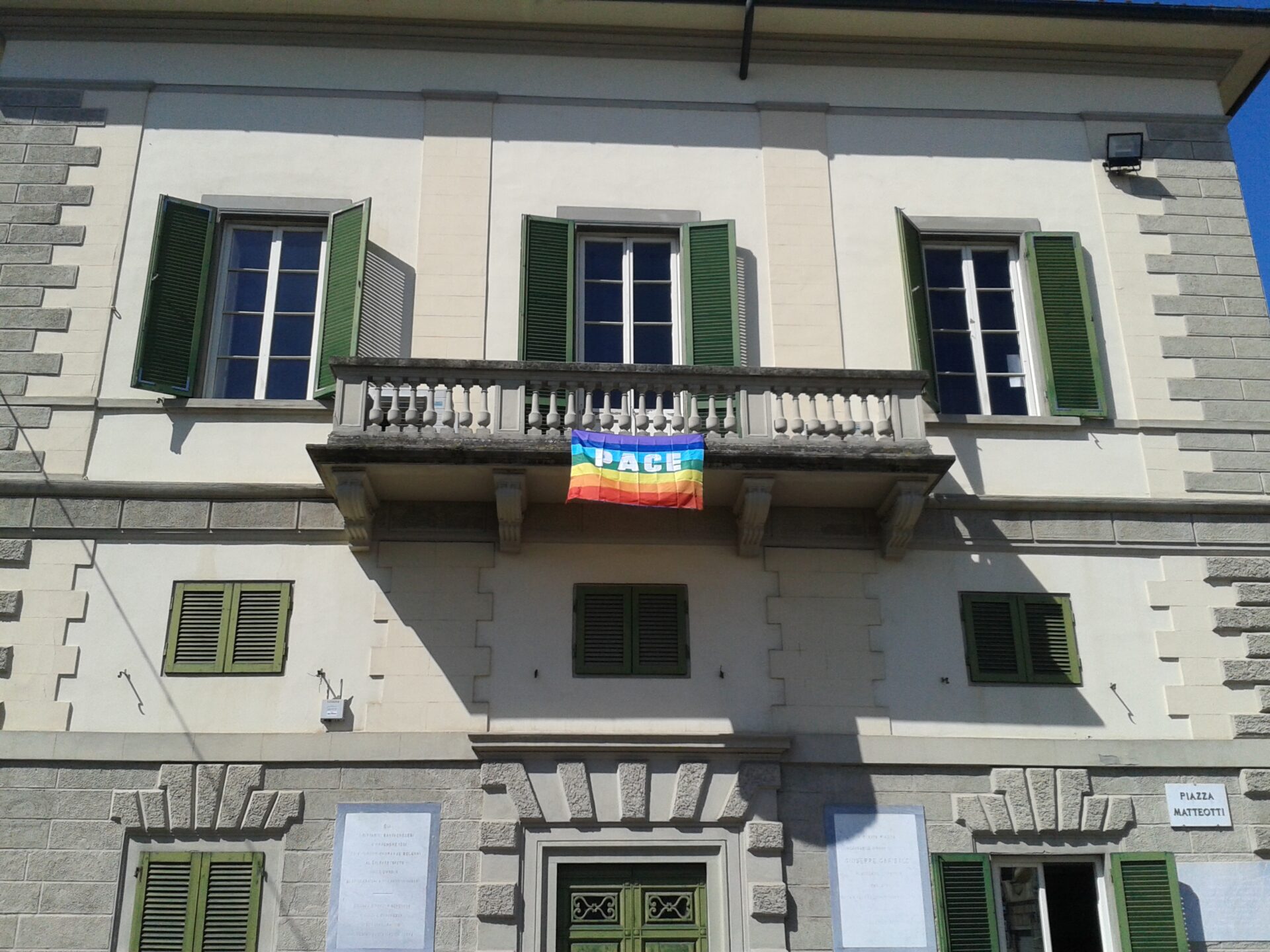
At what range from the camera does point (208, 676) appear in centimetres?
1043

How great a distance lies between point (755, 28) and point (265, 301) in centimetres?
602

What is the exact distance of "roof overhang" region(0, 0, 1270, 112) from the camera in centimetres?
1288

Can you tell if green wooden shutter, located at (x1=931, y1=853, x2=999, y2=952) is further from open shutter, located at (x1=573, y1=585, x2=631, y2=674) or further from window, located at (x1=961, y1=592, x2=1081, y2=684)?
open shutter, located at (x1=573, y1=585, x2=631, y2=674)

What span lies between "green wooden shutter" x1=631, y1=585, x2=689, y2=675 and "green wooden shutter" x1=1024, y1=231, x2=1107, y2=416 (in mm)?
4244

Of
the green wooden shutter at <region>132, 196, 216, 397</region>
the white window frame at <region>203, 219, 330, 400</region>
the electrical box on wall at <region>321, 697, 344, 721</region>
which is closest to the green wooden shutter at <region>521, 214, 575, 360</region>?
the white window frame at <region>203, 219, 330, 400</region>

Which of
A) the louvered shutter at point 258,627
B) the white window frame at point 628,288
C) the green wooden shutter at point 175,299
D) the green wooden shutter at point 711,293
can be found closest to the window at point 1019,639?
the green wooden shutter at point 711,293

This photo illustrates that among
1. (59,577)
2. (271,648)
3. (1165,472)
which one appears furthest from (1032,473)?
(59,577)

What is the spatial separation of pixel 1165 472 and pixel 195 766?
9.28 m

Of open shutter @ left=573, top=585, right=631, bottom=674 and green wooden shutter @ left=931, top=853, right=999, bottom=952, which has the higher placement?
open shutter @ left=573, top=585, right=631, bottom=674

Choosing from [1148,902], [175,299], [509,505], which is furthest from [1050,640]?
[175,299]

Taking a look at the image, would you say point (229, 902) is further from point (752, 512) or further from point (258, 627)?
point (752, 512)

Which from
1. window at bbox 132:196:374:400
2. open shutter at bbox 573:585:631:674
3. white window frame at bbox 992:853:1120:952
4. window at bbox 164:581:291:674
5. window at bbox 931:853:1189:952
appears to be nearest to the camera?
window at bbox 931:853:1189:952

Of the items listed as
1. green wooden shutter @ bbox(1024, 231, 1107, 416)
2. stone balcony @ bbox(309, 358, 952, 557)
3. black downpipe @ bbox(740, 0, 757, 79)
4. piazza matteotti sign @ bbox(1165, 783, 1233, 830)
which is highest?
A: black downpipe @ bbox(740, 0, 757, 79)

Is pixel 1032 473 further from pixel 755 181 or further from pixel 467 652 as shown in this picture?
pixel 467 652
